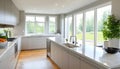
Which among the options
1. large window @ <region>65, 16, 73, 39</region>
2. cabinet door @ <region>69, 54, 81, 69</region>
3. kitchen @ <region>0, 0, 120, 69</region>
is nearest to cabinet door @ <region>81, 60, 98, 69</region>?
kitchen @ <region>0, 0, 120, 69</region>

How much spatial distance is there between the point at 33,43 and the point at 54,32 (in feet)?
6.89

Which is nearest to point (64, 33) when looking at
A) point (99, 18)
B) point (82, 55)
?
point (99, 18)

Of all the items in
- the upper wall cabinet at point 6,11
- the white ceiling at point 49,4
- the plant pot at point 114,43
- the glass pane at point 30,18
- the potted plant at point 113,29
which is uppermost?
the white ceiling at point 49,4

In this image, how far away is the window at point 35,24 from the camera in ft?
25.1

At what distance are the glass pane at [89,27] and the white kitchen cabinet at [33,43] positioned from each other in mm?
2904

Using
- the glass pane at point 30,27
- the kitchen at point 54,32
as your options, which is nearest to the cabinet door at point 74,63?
the kitchen at point 54,32

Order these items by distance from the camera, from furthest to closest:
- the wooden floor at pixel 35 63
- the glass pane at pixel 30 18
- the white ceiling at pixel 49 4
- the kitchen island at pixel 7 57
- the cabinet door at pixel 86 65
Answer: the glass pane at pixel 30 18
the white ceiling at pixel 49 4
the wooden floor at pixel 35 63
the kitchen island at pixel 7 57
the cabinet door at pixel 86 65

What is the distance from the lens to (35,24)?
784cm

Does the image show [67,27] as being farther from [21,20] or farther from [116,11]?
[116,11]

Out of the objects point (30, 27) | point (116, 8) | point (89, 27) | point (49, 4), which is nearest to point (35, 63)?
point (49, 4)

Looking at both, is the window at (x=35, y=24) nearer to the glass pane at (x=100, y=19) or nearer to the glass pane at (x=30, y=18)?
the glass pane at (x=30, y=18)

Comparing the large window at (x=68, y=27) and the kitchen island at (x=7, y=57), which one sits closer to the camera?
the kitchen island at (x=7, y=57)

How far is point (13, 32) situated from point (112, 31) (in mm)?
5511

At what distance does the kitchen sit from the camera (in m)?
2.44
